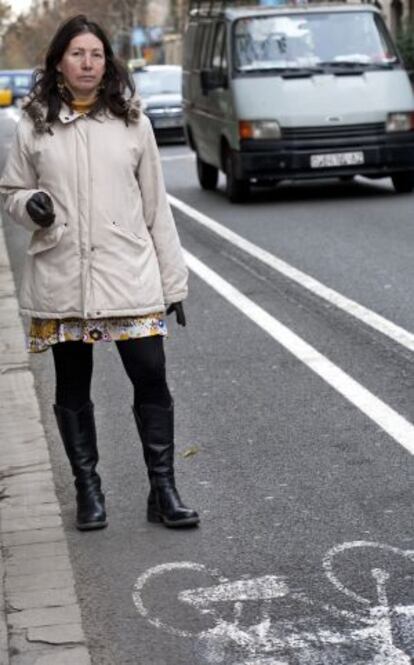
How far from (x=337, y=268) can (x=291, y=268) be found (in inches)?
14.6

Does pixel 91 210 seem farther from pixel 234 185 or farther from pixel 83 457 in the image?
pixel 234 185

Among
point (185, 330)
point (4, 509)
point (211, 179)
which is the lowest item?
point (211, 179)

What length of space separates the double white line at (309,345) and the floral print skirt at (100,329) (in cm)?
161

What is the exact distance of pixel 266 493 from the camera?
662 centimetres

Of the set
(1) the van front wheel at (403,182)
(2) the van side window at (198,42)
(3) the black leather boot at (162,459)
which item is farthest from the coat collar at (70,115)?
(2) the van side window at (198,42)

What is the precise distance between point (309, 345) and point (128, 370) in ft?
13.3

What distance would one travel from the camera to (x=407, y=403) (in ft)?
26.9

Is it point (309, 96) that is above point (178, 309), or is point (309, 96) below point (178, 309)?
below

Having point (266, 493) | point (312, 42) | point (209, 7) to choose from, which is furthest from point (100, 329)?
point (209, 7)

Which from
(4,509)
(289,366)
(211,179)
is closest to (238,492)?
(4,509)

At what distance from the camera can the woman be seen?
5891mm

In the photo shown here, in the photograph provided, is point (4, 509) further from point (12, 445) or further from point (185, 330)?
point (185, 330)

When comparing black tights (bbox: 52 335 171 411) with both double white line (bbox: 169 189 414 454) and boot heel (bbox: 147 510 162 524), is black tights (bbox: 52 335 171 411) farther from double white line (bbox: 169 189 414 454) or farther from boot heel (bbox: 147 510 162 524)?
double white line (bbox: 169 189 414 454)

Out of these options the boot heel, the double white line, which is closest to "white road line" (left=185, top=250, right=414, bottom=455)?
the double white line
